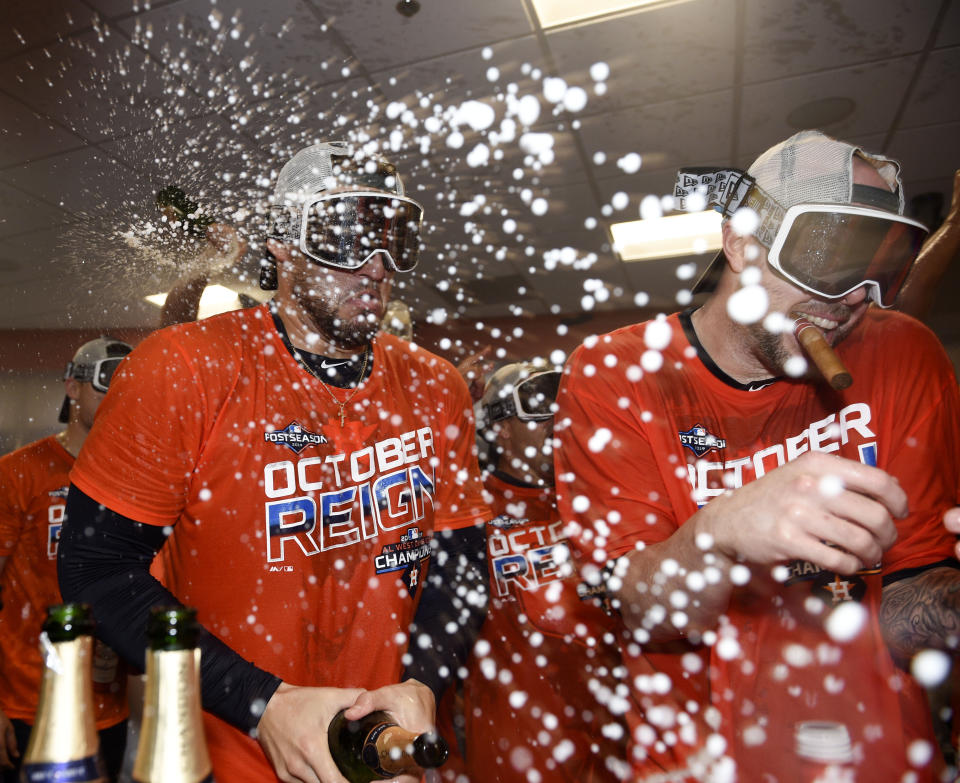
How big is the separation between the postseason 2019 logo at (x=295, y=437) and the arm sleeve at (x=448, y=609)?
0.95 ft

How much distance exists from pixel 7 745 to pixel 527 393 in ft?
6.92

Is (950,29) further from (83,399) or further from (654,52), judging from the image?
(83,399)

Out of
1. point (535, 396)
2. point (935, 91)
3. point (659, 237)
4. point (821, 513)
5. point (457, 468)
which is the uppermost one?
point (935, 91)

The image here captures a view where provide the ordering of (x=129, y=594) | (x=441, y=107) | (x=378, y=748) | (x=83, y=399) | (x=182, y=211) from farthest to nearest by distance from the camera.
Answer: (x=441, y=107), (x=83, y=399), (x=182, y=211), (x=129, y=594), (x=378, y=748)

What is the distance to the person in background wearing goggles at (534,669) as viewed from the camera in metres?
2.06

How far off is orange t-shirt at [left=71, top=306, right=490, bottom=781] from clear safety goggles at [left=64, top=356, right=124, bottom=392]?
33 cm

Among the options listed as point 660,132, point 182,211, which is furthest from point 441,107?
point 182,211

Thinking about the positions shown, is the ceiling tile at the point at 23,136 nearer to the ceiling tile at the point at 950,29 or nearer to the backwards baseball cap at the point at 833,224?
the backwards baseball cap at the point at 833,224

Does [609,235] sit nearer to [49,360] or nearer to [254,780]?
[49,360]

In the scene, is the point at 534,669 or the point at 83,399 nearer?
the point at 83,399

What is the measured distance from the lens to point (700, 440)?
1007mm

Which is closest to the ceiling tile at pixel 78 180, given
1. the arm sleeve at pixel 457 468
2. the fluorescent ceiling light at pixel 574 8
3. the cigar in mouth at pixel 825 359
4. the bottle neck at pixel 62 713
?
the arm sleeve at pixel 457 468

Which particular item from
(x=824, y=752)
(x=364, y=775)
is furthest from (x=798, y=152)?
(x=364, y=775)

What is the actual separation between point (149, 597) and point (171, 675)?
1.53 ft
